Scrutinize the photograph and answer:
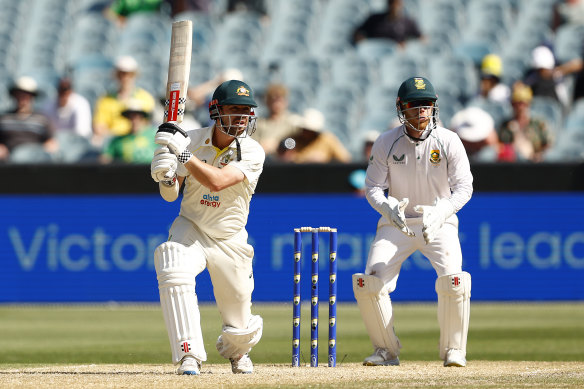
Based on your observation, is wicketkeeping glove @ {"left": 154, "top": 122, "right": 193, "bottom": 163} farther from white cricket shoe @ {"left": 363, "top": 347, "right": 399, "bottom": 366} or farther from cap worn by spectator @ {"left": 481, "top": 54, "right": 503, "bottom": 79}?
cap worn by spectator @ {"left": 481, "top": 54, "right": 503, "bottom": 79}

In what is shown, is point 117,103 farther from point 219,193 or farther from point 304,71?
point 219,193

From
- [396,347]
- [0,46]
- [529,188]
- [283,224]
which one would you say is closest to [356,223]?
[283,224]

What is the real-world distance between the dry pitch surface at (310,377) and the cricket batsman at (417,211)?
0.26m

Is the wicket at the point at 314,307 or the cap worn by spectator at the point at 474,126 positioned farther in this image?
the cap worn by spectator at the point at 474,126

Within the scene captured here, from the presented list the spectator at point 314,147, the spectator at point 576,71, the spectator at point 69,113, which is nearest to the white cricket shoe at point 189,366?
the spectator at point 314,147

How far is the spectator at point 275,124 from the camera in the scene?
1323 centimetres

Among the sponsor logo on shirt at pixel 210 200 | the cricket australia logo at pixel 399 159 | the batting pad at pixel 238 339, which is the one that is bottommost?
the batting pad at pixel 238 339

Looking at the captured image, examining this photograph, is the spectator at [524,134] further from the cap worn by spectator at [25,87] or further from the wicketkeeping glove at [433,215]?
the wicketkeeping glove at [433,215]

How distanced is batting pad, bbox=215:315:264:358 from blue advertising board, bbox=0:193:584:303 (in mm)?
5632

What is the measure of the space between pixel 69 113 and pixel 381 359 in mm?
8352

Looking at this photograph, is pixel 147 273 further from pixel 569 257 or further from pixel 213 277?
pixel 213 277

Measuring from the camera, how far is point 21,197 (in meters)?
12.7

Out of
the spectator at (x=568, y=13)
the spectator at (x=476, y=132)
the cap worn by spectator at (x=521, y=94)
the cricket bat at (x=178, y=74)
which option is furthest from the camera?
the spectator at (x=568, y=13)

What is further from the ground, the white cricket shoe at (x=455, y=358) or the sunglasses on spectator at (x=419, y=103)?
the sunglasses on spectator at (x=419, y=103)
